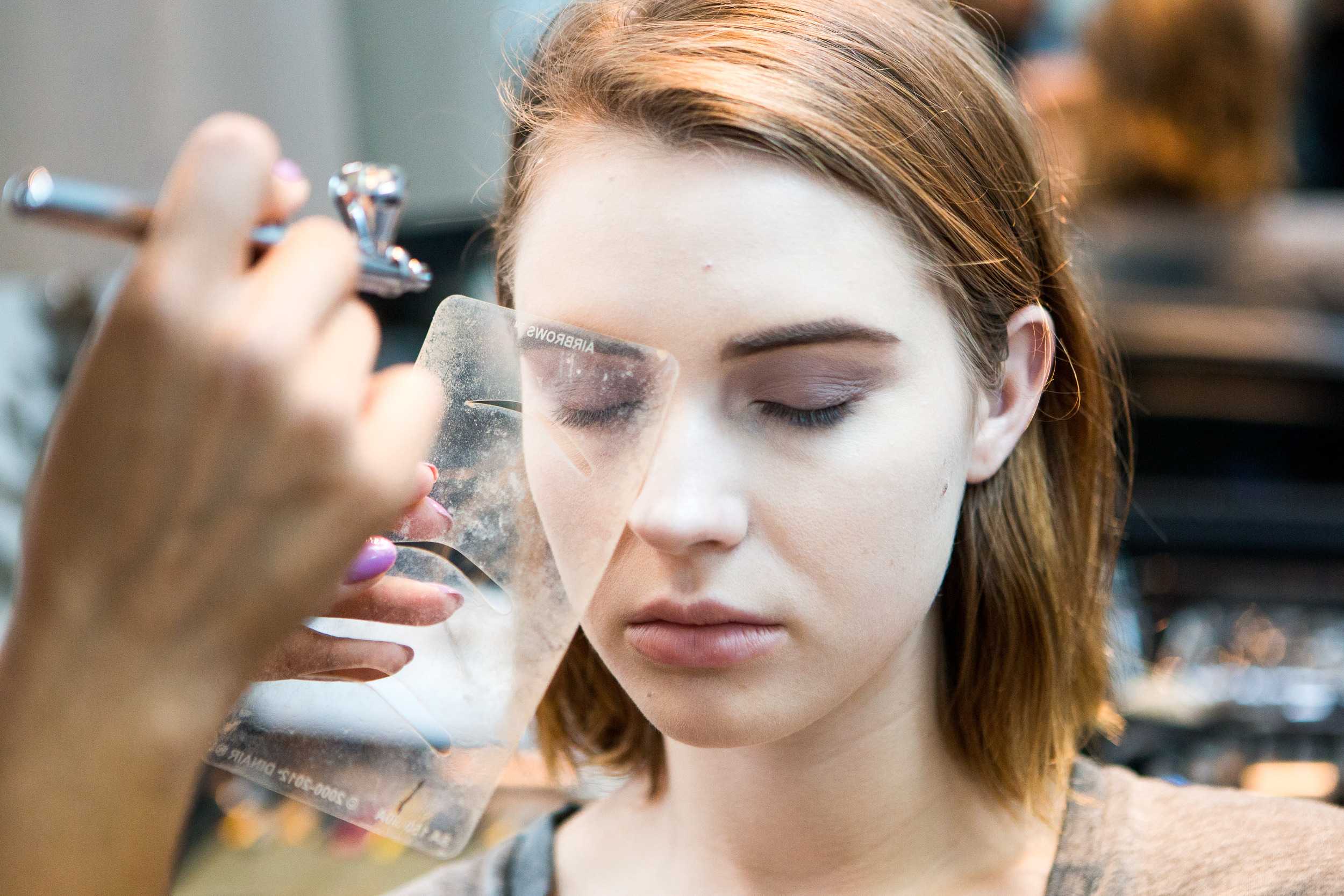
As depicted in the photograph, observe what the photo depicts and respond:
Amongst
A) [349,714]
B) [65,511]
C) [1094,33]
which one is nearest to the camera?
[65,511]

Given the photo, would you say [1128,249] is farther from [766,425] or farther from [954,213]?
[766,425]

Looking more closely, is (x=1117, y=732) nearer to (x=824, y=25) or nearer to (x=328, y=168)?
(x=824, y=25)

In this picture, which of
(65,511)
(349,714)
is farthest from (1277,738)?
(65,511)

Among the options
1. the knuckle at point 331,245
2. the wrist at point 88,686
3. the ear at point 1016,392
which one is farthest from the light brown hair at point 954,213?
the wrist at point 88,686

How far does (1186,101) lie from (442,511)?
5.85 ft

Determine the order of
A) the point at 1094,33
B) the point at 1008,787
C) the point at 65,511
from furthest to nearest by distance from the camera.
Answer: the point at 1094,33 → the point at 1008,787 → the point at 65,511

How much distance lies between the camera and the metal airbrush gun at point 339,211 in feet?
1.36

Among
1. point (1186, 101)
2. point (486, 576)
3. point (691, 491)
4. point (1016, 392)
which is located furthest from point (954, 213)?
point (1186, 101)

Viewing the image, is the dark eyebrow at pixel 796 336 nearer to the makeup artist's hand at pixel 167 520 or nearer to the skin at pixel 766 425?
the skin at pixel 766 425

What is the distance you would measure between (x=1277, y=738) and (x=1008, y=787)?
684 mm

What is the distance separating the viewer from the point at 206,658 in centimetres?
41

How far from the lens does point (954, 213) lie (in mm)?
779

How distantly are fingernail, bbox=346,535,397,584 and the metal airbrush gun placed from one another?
15 centimetres

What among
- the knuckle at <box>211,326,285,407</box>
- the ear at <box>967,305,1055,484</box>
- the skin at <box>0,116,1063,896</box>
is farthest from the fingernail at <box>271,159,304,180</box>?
the ear at <box>967,305,1055,484</box>
